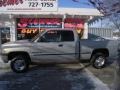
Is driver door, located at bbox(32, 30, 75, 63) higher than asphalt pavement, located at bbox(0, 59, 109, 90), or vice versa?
driver door, located at bbox(32, 30, 75, 63)

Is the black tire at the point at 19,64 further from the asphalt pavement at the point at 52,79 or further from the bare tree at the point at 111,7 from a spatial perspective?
the bare tree at the point at 111,7

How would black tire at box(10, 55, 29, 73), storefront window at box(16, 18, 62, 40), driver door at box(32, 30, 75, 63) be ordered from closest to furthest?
black tire at box(10, 55, 29, 73), driver door at box(32, 30, 75, 63), storefront window at box(16, 18, 62, 40)

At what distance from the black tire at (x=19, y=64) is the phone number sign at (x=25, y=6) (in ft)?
22.8

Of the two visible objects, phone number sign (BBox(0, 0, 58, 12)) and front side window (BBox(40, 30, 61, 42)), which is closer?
front side window (BBox(40, 30, 61, 42))

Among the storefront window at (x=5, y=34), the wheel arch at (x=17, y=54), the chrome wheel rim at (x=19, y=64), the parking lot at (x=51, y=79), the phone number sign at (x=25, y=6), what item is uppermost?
the phone number sign at (x=25, y=6)

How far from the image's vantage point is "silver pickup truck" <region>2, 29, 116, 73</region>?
1448 centimetres

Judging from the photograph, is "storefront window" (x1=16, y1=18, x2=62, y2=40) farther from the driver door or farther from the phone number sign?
the driver door

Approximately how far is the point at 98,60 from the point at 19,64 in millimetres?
3674

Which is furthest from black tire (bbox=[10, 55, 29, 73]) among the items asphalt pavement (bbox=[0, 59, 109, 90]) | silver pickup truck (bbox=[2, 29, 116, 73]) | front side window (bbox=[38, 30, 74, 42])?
front side window (bbox=[38, 30, 74, 42])

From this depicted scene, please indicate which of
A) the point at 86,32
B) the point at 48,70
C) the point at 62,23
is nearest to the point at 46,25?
the point at 62,23

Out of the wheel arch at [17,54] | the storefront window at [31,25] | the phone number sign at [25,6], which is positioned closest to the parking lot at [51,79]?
the wheel arch at [17,54]

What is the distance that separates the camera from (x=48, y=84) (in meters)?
11.7

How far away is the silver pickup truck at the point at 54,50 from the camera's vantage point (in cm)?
1448

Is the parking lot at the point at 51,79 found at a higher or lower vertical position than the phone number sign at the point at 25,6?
lower
